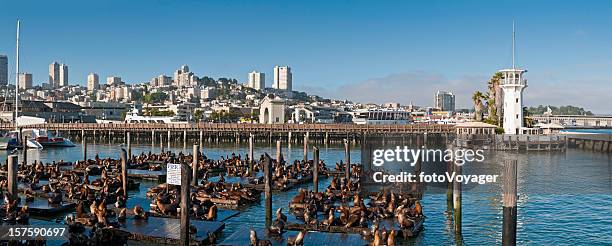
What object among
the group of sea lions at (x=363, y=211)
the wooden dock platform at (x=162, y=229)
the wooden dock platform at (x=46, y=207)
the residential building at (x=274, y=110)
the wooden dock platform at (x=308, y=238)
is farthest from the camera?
the residential building at (x=274, y=110)

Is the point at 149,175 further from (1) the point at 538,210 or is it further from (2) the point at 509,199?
(2) the point at 509,199

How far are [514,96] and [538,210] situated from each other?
33.5 metres

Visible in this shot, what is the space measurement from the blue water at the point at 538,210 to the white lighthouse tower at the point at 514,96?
14.6m

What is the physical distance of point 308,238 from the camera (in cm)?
1599

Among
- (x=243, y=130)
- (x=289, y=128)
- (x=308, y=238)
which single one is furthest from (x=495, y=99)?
(x=308, y=238)

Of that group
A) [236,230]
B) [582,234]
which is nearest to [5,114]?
[236,230]

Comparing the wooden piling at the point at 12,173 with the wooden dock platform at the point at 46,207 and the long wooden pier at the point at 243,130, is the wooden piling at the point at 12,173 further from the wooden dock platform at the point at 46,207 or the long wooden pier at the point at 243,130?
the long wooden pier at the point at 243,130

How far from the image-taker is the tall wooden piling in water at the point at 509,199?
10922mm

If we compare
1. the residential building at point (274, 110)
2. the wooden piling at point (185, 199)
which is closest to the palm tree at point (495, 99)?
the residential building at point (274, 110)

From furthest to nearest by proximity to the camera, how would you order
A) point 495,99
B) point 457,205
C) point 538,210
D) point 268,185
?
1. point 495,99
2. point 538,210
3. point 268,185
4. point 457,205

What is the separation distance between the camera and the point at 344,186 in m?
24.8

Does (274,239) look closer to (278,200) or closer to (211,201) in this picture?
(211,201)

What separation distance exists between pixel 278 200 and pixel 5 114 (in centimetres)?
7750

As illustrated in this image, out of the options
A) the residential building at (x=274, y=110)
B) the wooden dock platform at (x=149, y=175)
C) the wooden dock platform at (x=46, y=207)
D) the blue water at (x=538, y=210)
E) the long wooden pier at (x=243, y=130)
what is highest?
the residential building at (x=274, y=110)
